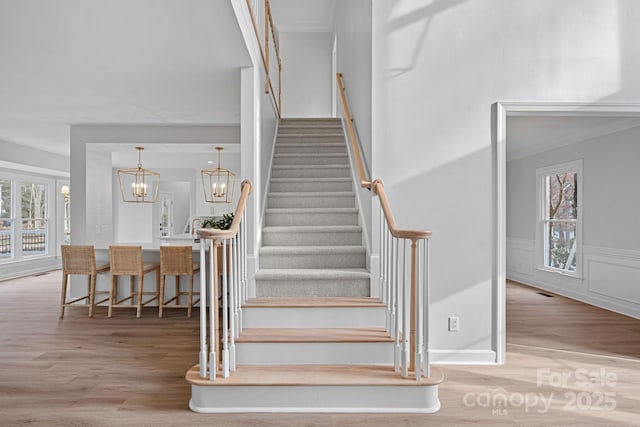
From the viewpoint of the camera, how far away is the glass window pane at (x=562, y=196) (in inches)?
254

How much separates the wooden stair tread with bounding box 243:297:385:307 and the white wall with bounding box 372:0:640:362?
62 centimetres

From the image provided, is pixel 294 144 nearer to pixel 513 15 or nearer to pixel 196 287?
pixel 196 287

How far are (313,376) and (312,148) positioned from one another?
3.51 meters

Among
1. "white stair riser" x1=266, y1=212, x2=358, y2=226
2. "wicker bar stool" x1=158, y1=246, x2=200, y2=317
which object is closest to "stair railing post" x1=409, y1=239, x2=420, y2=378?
"white stair riser" x1=266, y1=212, x2=358, y2=226

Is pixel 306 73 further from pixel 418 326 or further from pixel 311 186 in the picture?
pixel 418 326

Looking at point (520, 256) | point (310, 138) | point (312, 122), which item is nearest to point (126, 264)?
point (310, 138)

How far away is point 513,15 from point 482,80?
0.59m

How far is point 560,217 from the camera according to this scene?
22.4 feet

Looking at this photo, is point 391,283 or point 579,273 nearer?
point 391,283

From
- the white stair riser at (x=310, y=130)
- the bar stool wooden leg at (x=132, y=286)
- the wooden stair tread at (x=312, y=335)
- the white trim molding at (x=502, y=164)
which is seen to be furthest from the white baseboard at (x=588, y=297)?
the bar stool wooden leg at (x=132, y=286)

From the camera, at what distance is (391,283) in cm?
311

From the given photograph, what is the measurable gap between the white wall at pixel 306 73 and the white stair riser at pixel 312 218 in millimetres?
4983

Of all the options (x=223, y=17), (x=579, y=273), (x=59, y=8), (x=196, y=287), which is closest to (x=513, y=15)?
(x=223, y=17)

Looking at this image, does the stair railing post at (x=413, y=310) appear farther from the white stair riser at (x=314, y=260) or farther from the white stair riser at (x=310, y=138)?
the white stair riser at (x=310, y=138)
